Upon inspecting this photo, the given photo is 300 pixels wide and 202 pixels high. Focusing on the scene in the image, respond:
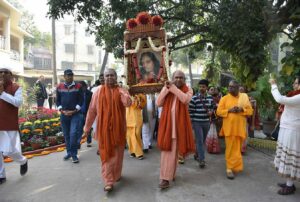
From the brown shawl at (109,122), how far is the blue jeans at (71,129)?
153cm

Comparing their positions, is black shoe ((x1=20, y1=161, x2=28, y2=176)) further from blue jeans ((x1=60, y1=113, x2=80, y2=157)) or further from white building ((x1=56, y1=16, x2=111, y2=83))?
white building ((x1=56, y1=16, x2=111, y2=83))

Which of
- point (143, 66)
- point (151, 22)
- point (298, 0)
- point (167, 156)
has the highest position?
point (298, 0)

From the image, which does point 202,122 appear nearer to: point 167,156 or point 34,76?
point 167,156

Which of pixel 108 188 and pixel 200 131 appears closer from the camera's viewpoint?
pixel 108 188

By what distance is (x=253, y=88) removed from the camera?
28.4 feet

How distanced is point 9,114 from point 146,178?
2.57 m

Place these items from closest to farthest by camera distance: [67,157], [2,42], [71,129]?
1. [71,129]
2. [67,157]
3. [2,42]

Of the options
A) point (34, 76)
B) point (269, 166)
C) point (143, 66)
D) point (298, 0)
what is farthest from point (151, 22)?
point (34, 76)

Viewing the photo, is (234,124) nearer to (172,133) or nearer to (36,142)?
(172,133)

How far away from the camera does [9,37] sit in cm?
2108

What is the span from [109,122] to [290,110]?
274 cm

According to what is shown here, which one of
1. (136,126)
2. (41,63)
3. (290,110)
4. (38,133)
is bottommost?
(38,133)

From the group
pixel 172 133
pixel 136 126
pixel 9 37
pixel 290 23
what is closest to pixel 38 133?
pixel 136 126

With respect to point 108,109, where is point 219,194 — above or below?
below
